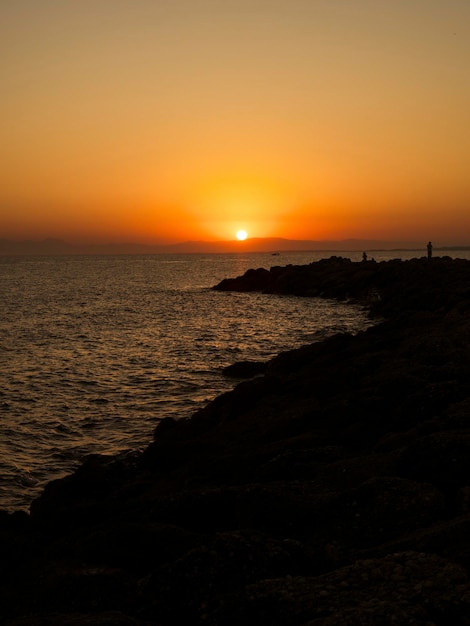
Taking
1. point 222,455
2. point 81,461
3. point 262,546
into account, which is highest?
point 262,546

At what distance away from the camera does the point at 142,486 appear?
11.1 m

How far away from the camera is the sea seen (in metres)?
16.1

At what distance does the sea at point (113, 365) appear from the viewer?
16.1 meters

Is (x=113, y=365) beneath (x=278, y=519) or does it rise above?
beneath

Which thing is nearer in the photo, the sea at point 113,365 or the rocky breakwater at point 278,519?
the rocky breakwater at point 278,519

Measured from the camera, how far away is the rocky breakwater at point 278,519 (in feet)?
17.0

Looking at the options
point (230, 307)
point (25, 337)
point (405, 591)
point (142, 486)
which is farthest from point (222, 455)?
point (230, 307)

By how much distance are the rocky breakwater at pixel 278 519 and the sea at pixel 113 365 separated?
2396 millimetres

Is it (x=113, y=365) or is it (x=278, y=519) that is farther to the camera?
(x=113, y=365)

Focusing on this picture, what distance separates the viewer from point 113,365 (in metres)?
27.7

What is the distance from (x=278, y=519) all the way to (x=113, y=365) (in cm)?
2121

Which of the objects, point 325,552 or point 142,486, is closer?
point 325,552

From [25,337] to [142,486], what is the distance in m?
28.9

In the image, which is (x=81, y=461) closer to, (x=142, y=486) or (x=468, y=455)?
(x=142, y=486)
